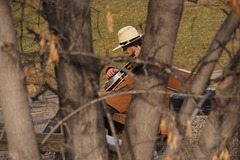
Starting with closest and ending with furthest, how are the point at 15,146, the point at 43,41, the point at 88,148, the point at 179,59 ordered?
the point at 43,41, the point at 15,146, the point at 88,148, the point at 179,59

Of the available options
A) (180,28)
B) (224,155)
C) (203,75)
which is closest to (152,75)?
(203,75)

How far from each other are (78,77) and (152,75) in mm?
543

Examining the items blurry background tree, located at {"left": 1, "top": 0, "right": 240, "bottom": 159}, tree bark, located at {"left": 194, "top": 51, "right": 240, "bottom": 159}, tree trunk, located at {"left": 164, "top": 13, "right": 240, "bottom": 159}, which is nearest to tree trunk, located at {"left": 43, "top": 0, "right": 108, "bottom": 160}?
blurry background tree, located at {"left": 1, "top": 0, "right": 240, "bottom": 159}

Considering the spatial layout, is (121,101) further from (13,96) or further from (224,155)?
(13,96)

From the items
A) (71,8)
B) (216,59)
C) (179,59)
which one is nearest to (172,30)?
(216,59)

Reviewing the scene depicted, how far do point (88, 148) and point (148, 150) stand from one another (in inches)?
18.2

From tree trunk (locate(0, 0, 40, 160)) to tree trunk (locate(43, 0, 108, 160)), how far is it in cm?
25

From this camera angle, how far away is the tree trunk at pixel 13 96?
2.01 m

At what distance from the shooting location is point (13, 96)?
2.05 meters

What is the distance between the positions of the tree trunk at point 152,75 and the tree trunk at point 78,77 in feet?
0.83

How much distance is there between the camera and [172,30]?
239cm

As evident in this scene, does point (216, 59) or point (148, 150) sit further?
point (148, 150)

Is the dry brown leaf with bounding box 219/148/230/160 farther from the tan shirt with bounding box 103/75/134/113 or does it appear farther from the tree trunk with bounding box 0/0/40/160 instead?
the tan shirt with bounding box 103/75/134/113

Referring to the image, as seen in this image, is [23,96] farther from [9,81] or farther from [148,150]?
[148,150]
